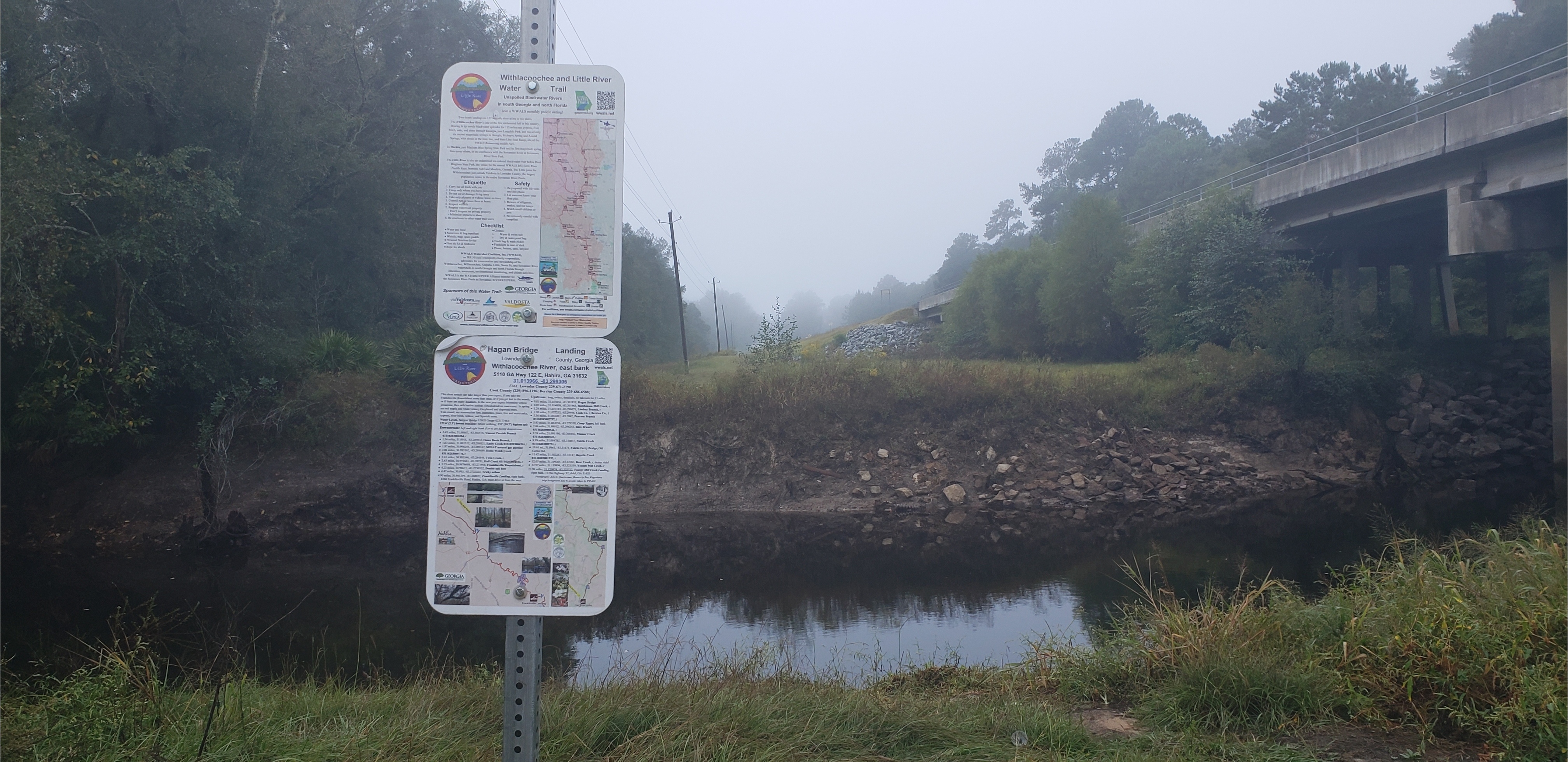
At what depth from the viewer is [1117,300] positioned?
95.9 feet

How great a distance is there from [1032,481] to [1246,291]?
1004 cm

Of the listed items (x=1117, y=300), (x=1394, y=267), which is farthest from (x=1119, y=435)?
(x=1394, y=267)

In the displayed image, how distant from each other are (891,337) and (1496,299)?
2597 centimetres

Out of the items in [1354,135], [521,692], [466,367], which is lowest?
[521,692]

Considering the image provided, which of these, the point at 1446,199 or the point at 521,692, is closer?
the point at 521,692

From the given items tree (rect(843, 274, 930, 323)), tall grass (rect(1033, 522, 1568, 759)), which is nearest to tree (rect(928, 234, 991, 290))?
tree (rect(843, 274, 930, 323))

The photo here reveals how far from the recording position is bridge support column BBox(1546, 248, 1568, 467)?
18500 millimetres

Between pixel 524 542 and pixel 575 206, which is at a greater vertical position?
pixel 575 206

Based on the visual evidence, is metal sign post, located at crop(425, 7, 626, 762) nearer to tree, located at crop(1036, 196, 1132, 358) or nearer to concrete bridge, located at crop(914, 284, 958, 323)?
tree, located at crop(1036, 196, 1132, 358)

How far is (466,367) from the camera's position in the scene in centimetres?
268

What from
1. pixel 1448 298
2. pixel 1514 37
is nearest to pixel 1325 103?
pixel 1514 37

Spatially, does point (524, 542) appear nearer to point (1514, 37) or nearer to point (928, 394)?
point (928, 394)

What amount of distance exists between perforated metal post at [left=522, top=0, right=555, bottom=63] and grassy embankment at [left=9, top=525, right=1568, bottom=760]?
2.50 metres

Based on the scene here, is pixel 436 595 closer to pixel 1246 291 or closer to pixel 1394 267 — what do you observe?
pixel 1246 291
